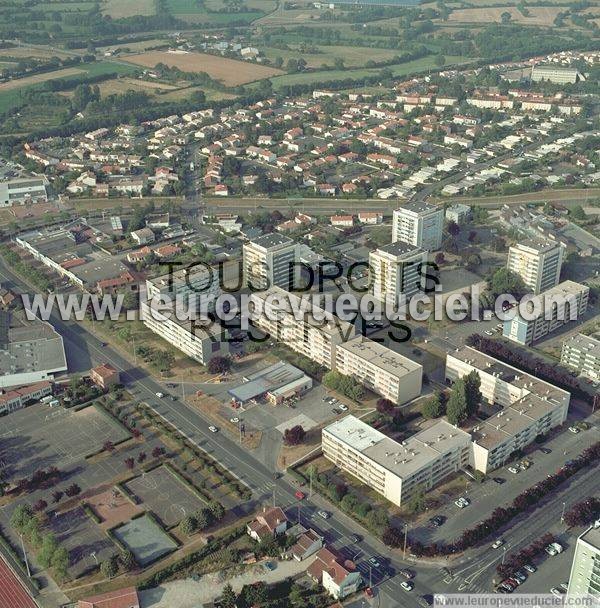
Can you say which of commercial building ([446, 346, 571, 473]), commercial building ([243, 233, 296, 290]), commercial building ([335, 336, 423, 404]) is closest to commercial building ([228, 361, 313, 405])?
commercial building ([335, 336, 423, 404])

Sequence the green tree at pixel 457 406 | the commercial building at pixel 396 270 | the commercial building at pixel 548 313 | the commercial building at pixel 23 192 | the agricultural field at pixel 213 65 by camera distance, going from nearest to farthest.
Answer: the green tree at pixel 457 406
the commercial building at pixel 548 313
the commercial building at pixel 396 270
the commercial building at pixel 23 192
the agricultural field at pixel 213 65

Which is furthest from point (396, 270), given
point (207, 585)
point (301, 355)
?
point (207, 585)

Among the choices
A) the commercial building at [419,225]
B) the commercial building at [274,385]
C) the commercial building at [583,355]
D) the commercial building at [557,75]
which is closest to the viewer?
the commercial building at [274,385]

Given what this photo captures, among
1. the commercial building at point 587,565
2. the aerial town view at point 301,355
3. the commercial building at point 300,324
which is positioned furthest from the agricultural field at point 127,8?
the commercial building at point 587,565

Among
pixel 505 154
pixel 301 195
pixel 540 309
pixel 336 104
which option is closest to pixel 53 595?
pixel 540 309

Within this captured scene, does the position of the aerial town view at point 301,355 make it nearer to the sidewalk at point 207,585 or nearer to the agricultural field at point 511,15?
the sidewalk at point 207,585

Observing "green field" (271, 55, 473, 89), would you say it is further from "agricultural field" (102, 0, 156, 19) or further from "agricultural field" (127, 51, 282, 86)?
"agricultural field" (102, 0, 156, 19)

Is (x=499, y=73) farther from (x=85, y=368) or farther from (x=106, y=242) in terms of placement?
(x=85, y=368)
